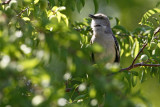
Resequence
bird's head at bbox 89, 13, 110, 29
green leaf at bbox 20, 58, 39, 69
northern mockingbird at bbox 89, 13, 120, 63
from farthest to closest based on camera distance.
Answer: bird's head at bbox 89, 13, 110, 29 < northern mockingbird at bbox 89, 13, 120, 63 < green leaf at bbox 20, 58, 39, 69

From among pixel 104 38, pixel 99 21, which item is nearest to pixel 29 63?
pixel 104 38

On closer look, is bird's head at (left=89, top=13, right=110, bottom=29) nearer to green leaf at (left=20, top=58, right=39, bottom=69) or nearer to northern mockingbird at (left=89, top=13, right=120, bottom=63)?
northern mockingbird at (left=89, top=13, right=120, bottom=63)

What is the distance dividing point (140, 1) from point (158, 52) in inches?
173

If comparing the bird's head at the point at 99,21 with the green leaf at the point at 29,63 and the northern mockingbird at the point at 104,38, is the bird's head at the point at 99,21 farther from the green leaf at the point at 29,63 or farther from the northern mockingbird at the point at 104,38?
the green leaf at the point at 29,63

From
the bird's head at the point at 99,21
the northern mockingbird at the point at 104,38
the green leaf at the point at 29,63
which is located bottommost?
the northern mockingbird at the point at 104,38

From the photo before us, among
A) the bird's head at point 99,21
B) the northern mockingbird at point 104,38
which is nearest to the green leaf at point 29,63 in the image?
the northern mockingbird at point 104,38

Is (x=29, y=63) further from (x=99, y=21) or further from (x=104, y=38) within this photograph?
(x=99, y=21)

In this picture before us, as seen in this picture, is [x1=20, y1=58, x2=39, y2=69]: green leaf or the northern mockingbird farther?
the northern mockingbird

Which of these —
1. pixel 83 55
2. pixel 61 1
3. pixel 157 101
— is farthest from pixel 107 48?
pixel 83 55

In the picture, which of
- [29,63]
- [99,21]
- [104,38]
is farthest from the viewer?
[99,21]

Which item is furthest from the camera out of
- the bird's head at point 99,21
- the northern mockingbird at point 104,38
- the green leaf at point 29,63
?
the bird's head at point 99,21

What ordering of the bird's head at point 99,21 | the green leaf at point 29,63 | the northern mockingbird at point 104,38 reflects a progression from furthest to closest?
the bird's head at point 99,21
the northern mockingbird at point 104,38
the green leaf at point 29,63

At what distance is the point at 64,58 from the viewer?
2.15 meters

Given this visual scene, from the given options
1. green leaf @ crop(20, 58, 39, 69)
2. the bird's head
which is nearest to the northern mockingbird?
the bird's head
